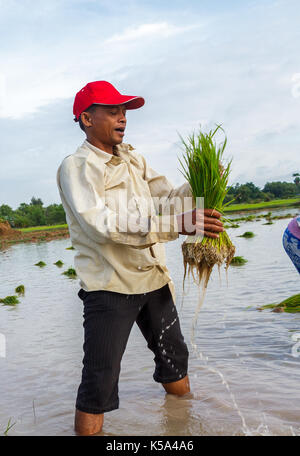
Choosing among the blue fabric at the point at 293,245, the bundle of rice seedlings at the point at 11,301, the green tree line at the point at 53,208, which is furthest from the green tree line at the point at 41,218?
the blue fabric at the point at 293,245

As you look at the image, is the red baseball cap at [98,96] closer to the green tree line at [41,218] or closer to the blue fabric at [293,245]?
the blue fabric at [293,245]

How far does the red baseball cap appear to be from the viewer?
2.47 m

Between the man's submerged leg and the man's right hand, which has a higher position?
the man's right hand

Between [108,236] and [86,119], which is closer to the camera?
[108,236]

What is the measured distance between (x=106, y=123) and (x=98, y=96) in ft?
0.47

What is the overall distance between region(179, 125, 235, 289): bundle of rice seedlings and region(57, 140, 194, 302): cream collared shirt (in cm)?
18

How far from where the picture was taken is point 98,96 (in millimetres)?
2465

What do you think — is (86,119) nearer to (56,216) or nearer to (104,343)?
(104,343)

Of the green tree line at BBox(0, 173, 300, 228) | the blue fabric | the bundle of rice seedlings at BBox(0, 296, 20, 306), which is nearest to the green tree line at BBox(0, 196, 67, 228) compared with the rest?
the green tree line at BBox(0, 173, 300, 228)

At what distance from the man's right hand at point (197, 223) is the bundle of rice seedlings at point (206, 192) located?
0.69 feet

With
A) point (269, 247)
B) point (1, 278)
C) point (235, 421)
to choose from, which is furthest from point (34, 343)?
point (269, 247)

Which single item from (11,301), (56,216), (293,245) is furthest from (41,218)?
(293,245)

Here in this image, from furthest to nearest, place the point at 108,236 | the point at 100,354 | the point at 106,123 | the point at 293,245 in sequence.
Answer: the point at 293,245, the point at 106,123, the point at 100,354, the point at 108,236

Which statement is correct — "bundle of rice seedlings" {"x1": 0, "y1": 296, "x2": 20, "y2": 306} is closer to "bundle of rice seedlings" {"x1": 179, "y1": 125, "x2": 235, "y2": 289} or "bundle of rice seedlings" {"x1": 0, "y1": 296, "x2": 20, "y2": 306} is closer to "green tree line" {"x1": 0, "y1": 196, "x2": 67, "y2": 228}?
"bundle of rice seedlings" {"x1": 179, "y1": 125, "x2": 235, "y2": 289}
